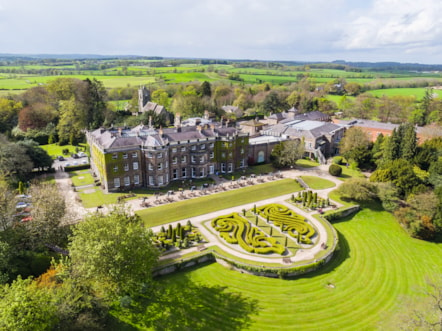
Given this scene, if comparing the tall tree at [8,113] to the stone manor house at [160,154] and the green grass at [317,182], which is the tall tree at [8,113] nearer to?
the stone manor house at [160,154]

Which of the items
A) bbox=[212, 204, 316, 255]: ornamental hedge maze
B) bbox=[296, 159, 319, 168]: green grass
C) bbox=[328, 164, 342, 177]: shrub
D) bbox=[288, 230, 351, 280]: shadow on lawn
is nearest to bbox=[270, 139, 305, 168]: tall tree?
bbox=[296, 159, 319, 168]: green grass

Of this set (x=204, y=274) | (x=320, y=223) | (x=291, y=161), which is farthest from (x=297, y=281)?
(x=291, y=161)

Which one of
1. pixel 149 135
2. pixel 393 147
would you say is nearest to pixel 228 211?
pixel 149 135

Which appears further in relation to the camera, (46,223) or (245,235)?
(245,235)

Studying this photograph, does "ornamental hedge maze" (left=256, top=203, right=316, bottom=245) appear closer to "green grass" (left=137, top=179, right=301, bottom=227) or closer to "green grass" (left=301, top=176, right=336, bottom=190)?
"green grass" (left=137, top=179, right=301, bottom=227)

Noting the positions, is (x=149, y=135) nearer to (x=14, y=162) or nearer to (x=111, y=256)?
(x=14, y=162)

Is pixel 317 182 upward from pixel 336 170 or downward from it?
downward
